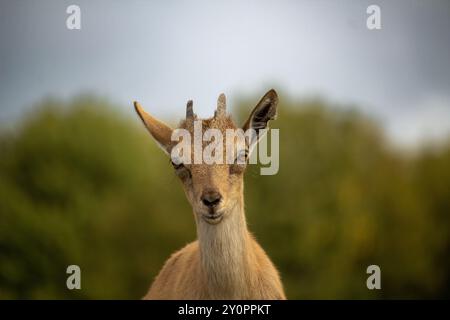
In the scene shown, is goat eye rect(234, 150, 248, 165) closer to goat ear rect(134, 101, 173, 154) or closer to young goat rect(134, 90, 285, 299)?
young goat rect(134, 90, 285, 299)

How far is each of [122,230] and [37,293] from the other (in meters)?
9.33

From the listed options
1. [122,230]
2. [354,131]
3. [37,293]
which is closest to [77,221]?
[122,230]

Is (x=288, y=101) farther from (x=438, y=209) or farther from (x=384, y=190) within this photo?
(x=438, y=209)

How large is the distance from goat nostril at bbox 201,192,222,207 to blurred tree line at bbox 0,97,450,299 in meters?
47.5

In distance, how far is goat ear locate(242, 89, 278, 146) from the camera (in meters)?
13.0

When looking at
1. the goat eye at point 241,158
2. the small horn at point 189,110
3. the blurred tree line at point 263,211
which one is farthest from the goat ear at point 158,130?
the blurred tree line at point 263,211

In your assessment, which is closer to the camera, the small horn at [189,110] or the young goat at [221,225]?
the young goat at [221,225]

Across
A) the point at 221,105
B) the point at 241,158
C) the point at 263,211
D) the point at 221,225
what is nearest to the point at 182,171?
the point at 241,158

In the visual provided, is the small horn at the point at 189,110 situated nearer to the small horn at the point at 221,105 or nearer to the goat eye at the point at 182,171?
the small horn at the point at 221,105

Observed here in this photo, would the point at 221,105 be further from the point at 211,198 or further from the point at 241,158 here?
the point at 211,198

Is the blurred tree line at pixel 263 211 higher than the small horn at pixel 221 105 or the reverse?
the reverse

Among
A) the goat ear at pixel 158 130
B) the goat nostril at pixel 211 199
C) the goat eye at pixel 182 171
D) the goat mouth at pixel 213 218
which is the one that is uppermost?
the goat ear at pixel 158 130

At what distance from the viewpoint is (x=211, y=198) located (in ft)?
39.1

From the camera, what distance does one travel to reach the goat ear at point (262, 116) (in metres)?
13.0
